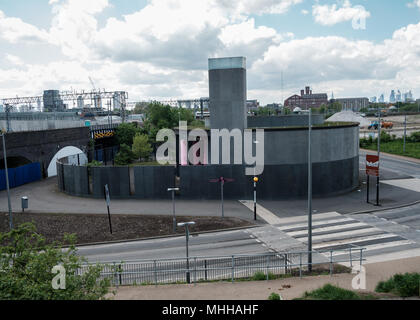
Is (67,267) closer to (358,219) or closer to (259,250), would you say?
(259,250)

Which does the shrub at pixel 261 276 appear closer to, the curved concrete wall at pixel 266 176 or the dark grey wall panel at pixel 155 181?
Answer: the curved concrete wall at pixel 266 176

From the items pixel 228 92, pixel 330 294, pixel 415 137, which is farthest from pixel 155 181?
pixel 415 137

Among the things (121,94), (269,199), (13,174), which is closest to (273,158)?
(269,199)

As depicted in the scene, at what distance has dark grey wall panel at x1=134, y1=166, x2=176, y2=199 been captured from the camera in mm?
33156

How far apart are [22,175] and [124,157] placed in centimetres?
1399

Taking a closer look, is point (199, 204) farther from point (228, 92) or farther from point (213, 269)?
point (213, 269)

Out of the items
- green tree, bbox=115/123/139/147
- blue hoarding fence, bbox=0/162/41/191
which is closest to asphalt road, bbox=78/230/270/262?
blue hoarding fence, bbox=0/162/41/191

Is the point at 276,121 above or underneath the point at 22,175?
above

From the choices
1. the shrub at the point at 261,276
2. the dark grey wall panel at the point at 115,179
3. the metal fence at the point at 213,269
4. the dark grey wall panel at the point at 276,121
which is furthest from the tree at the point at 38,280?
the dark grey wall panel at the point at 276,121

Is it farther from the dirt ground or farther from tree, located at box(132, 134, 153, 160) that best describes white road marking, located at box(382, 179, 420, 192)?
tree, located at box(132, 134, 153, 160)

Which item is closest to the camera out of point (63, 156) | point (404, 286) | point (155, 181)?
point (404, 286)

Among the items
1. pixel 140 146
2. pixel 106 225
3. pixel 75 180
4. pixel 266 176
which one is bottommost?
pixel 106 225

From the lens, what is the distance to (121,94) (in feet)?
310

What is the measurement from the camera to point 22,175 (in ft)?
136
